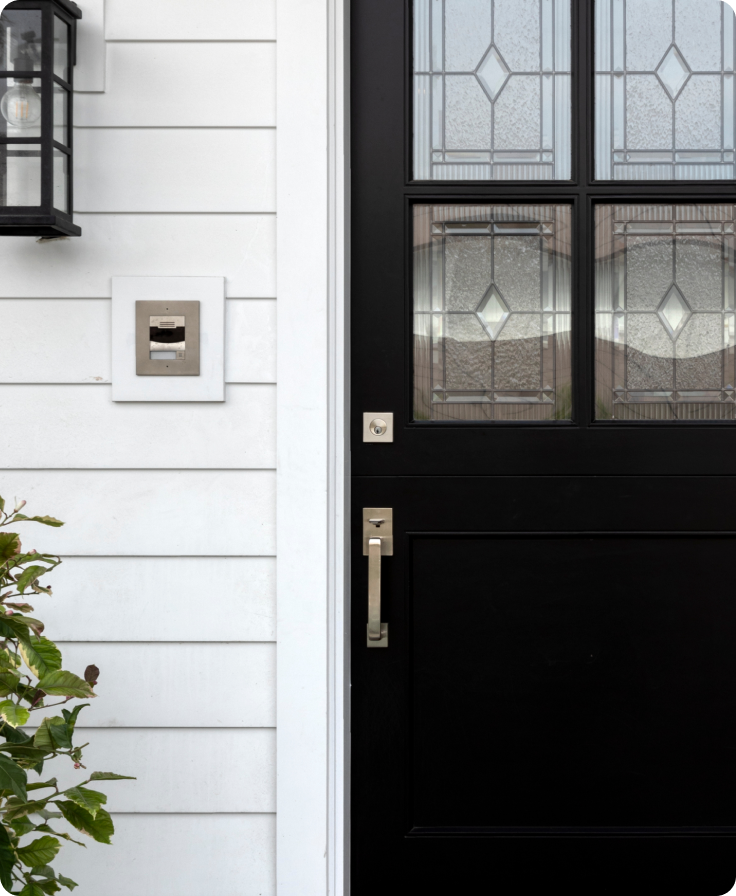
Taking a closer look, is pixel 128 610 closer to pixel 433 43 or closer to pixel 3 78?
pixel 3 78

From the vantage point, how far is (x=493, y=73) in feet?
5.52

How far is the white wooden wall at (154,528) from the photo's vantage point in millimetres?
1579

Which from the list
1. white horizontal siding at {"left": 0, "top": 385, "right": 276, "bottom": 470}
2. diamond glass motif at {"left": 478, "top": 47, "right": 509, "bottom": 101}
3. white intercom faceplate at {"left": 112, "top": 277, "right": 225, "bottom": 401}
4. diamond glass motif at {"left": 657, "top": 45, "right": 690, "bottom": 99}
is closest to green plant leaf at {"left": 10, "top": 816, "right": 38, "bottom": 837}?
white horizontal siding at {"left": 0, "top": 385, "right": 276, "bottom": 470}

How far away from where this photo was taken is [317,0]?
155 cm

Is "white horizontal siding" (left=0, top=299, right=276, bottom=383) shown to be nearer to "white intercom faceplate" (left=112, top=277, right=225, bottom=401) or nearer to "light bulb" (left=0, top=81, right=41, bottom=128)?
"white intercom faceplate" (left=112, top=277, right=225, bottom=401)

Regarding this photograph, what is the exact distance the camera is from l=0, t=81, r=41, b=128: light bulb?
4.75 ft

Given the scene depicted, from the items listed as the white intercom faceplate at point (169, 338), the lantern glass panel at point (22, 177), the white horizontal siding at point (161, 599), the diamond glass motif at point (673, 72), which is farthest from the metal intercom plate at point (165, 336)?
the diamond glass motif at point (673, 72)

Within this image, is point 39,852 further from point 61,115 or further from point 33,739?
point 61,115

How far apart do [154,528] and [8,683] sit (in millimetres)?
470

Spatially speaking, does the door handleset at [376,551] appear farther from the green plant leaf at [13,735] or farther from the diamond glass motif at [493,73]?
the diamond glass motif at [493,73]

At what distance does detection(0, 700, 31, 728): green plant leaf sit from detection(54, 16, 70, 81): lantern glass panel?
113 cm

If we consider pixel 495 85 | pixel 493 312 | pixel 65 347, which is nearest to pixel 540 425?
pixel 493 312

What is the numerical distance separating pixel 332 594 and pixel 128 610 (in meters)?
0.42

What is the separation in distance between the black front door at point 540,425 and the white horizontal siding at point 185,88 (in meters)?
0.23
